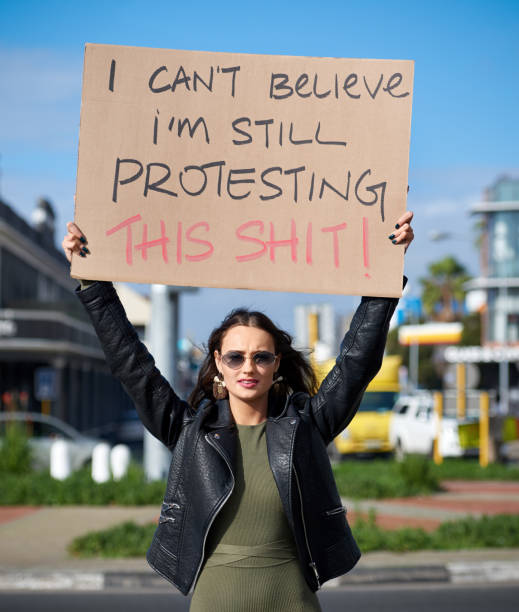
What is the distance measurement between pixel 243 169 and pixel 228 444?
965 millimetres

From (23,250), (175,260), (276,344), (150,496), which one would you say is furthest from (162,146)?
(23,250)

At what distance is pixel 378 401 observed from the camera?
81.1ft

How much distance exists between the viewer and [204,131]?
3.33 m

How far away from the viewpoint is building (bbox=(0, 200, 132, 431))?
3244 cm

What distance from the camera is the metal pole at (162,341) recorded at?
44.7 ft

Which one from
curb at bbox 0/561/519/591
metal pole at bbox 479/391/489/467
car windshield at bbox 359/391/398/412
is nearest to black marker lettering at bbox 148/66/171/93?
curb at bbox 0/561/519/591

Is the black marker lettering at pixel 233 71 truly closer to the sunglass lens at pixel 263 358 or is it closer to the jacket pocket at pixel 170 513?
the sunglass lens at pixel 263 358

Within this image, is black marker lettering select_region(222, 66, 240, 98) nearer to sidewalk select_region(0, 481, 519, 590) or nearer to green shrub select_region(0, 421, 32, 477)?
sidewalk select_region(0, 481, 519, 590)

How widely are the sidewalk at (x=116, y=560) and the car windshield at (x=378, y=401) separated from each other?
12.3m

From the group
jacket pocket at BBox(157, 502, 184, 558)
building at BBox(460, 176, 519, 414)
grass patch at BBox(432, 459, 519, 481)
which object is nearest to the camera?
jacket pocket at BBox(157, 502, 184, 558)

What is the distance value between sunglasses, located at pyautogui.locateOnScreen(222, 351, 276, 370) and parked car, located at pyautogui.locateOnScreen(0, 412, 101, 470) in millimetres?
12928

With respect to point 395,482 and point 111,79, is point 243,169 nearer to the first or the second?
point 111,79

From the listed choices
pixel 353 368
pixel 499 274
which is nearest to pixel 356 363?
pixel 353 368

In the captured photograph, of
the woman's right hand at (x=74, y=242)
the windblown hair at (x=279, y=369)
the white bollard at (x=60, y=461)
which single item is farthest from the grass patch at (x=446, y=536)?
the woman's right hand at (x=74, y=242)
